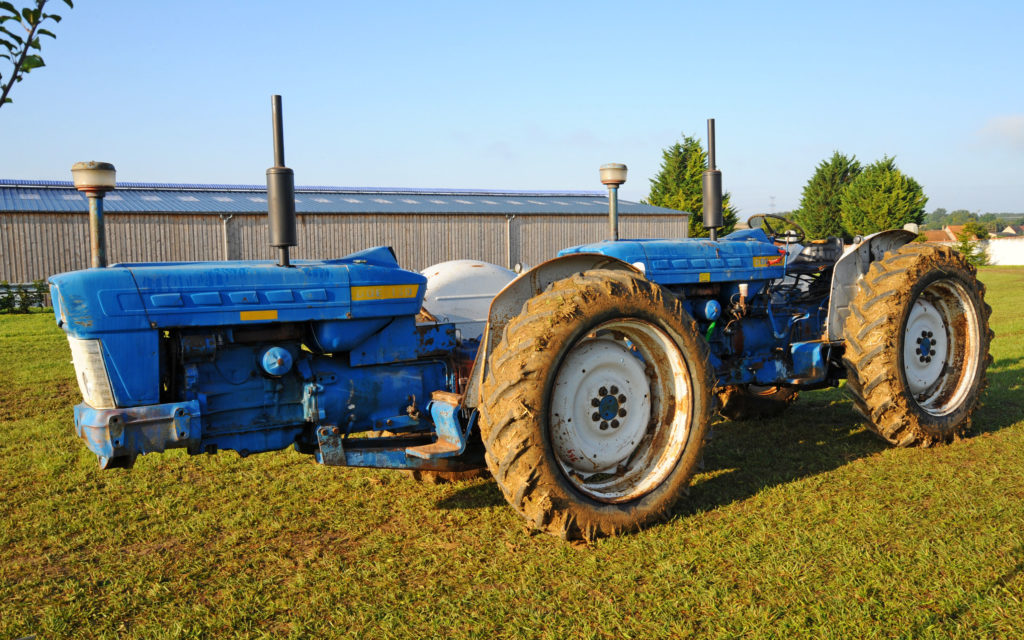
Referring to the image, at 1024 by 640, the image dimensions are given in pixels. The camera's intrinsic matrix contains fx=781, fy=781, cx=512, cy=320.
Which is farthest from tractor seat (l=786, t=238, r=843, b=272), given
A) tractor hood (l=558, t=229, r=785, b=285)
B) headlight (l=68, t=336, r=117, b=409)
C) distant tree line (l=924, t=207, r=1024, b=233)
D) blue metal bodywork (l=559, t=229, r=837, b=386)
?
distant tree line (l=924, t=207, r=1024, b=233)

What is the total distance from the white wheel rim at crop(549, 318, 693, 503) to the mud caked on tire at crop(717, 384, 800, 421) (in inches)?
94.4

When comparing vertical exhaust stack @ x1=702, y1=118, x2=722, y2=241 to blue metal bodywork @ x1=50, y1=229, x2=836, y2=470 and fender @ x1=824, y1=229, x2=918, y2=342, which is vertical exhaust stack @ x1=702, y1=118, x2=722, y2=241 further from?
fender @ x1=824, y1=229, x2=918, y2=342

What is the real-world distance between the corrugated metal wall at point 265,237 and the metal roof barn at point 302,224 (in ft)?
0.09

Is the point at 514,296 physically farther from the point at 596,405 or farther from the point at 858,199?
the point at 858,199

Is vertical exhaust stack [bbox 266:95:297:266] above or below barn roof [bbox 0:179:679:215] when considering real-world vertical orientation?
below

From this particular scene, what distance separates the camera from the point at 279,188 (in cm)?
393

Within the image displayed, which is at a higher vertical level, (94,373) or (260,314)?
(260,314)

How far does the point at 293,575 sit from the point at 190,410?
96 centimetres

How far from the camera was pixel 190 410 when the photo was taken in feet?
12.7

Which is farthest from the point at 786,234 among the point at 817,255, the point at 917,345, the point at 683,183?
the point at 683,183

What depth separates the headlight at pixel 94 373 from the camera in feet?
12.3

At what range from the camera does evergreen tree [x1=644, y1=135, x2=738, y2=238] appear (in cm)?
3703

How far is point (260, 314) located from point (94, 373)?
0.82 metres

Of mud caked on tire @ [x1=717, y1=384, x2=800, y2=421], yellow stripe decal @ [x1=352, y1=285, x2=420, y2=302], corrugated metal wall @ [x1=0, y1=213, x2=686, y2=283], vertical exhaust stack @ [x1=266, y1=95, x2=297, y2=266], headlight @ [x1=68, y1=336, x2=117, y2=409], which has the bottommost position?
mud caked on tire @ [x1=717, y1=384, x2=800, y2=421]
